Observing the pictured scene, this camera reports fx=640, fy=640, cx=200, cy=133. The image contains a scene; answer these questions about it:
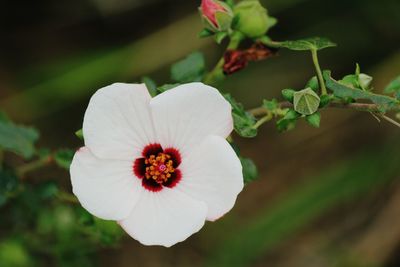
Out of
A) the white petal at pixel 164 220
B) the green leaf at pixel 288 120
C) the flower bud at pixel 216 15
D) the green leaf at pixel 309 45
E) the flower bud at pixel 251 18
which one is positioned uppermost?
the flower bud at pixel 216 15

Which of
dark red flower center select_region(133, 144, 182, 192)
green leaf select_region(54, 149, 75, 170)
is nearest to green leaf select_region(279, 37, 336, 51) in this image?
dark red flower center select_region(133, 144, 182, 192)

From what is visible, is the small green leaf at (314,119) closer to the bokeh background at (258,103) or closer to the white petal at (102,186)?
the white petal at (102,186)

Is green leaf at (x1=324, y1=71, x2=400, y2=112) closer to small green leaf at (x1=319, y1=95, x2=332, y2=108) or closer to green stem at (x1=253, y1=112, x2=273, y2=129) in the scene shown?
small green leaf at (x1=319, y1=95, x2=332, y2=108)

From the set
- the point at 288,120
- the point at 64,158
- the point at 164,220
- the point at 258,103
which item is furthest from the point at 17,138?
the point at 258,103

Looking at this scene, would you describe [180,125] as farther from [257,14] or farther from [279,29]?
[279,29]

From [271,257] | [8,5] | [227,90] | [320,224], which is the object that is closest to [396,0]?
[227,90]

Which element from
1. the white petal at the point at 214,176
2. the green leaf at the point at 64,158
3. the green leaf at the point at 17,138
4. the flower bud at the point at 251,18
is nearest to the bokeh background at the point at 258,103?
the green leaf at the point at 17,138

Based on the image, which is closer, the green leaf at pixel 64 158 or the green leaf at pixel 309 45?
the green leaf at pixel 309 45
